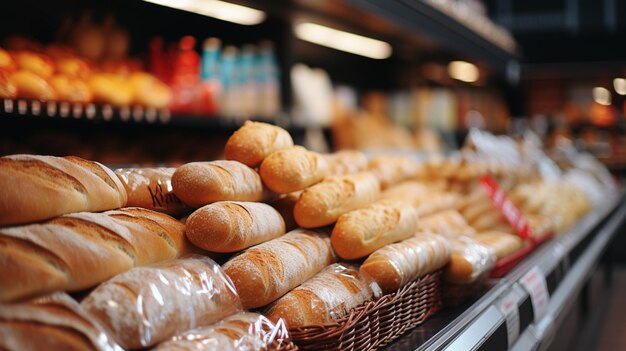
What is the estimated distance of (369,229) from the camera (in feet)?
4.98

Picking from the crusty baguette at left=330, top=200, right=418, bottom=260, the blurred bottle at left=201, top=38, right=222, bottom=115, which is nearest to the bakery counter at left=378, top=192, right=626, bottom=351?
the crusty baguette at left=330, top=200, right=418, bottom=260

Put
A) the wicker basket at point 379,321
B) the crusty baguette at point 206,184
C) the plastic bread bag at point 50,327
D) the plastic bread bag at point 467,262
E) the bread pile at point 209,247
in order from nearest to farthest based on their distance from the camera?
the plastic bread bag at point 50,327
the bread pile at point 209,247
the wicker basket at point 379,321
the crusty baguette at point 206,184
the plastic bread bag at point 467,262

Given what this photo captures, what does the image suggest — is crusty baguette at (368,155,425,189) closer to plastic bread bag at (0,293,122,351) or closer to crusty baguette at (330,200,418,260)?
crusty baguette at (330,200,418,260)

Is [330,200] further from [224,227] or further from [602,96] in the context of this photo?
[602,96]

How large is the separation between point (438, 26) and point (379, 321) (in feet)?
10.2

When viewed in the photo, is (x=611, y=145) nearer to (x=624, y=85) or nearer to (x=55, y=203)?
(x=624, y=85)

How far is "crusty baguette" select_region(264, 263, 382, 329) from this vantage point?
1.24m

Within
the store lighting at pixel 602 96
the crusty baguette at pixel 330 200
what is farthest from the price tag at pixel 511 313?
the store lighting at pixel 602 96

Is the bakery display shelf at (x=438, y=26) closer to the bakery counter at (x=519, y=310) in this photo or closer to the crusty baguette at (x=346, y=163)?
the crusty baguette at (x=346, y=163)

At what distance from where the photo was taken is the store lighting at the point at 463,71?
22.2 ft

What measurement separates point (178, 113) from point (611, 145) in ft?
22.5

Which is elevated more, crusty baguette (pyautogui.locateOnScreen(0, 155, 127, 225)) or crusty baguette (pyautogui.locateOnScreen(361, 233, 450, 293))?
crusty baguette (pyautogui.locateOnScreen(0, 155, 127, 225))

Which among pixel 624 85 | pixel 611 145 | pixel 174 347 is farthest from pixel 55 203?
pixel 624 85

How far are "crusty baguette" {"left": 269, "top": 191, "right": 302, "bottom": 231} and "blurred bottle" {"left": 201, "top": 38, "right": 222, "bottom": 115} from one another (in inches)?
73.0
